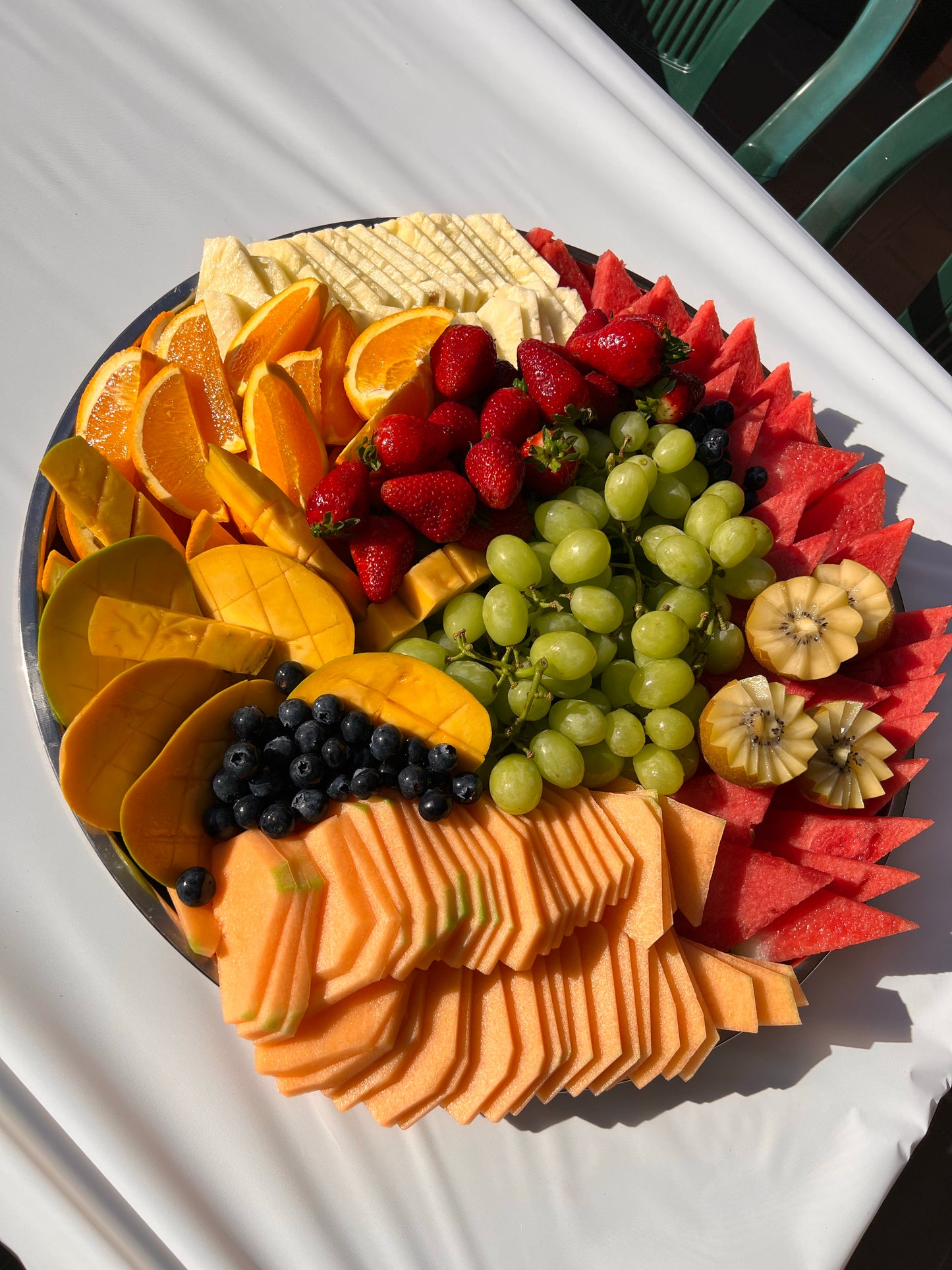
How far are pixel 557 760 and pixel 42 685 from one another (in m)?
0.67

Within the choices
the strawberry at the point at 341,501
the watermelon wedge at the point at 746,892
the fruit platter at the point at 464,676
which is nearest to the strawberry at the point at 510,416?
the fruit platter at the point at 464,676

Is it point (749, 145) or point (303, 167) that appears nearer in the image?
point (303, 167)

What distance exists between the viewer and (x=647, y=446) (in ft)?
4.22

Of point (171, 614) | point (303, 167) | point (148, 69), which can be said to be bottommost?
point (171, 614)

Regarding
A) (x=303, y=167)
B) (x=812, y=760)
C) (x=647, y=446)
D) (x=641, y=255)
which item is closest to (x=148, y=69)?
(x=303, y=167)

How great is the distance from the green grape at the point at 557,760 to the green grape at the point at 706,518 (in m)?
0.37

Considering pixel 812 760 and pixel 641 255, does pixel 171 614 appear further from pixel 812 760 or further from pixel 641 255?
pixel 641 255

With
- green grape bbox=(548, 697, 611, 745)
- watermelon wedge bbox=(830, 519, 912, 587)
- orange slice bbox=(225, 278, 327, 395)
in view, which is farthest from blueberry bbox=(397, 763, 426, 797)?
watermelon wedge bbox=(830, 519, 912, 587)

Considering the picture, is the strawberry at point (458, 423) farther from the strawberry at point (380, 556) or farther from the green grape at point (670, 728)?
the green grape at point (670, 728)

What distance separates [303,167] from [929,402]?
1464 millimetres

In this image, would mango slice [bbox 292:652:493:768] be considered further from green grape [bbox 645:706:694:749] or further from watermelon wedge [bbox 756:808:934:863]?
watermelon wedge [bbox 756:808:934:863]

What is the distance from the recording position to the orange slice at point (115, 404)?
1199 mm

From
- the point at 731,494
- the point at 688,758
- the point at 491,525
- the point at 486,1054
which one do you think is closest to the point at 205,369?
the point at 491,525

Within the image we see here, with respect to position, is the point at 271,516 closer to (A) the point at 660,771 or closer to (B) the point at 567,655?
(B) the point at 567,655
